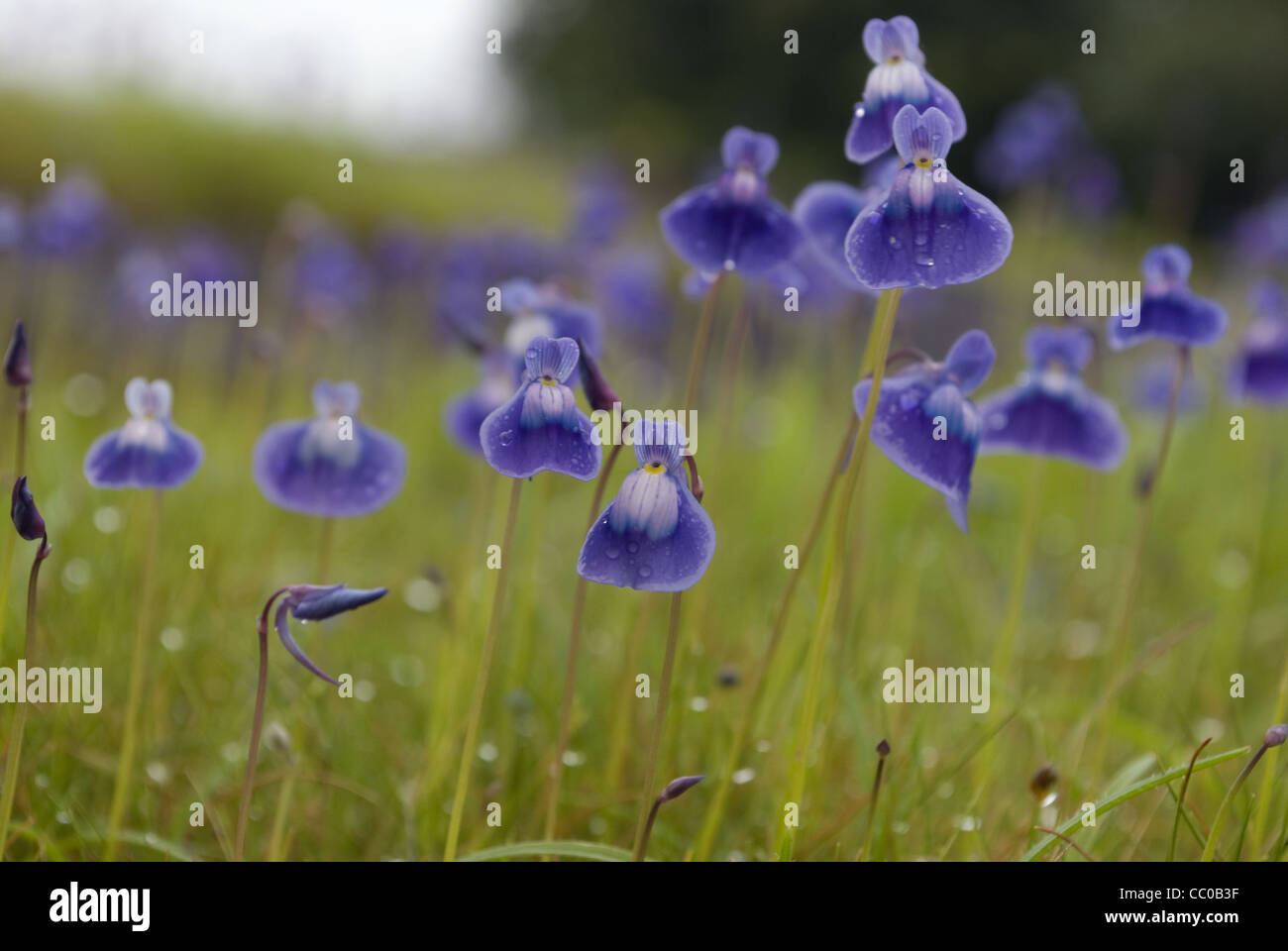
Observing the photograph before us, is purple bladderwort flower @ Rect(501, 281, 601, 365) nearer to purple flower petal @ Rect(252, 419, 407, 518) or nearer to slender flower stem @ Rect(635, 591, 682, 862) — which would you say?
purple flower petal @ Rect(252, 419, 407, 518)

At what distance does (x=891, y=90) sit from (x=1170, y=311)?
637 millimetres

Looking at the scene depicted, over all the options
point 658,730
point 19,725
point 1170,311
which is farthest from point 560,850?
point 1170,311

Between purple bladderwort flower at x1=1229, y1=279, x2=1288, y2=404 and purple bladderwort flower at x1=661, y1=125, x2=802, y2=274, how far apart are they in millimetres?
1259

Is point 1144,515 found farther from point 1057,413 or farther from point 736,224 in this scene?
point 736,224

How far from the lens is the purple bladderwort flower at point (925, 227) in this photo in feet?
3.73

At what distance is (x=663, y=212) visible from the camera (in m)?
1.45

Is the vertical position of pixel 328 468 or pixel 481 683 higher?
pixel 328 468

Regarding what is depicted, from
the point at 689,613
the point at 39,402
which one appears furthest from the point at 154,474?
the point at 39,402

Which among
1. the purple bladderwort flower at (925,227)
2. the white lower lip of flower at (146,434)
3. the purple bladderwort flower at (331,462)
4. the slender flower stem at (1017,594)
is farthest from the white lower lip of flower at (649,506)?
the slender flower stem at (1017,594)

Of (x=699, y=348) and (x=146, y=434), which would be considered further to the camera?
(x=699, y=348)

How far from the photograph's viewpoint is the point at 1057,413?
1794mm

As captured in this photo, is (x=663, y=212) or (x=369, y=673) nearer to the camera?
(x=663, y=212)
